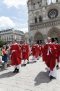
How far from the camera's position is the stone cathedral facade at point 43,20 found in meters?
40.0

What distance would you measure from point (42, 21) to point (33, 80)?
110 feet

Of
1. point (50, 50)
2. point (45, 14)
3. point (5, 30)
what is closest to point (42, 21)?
point (45, 14)

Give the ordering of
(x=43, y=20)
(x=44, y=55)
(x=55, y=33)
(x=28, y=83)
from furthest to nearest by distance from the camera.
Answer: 1. (x=43, y=20)
2. (x=55, y=33)
3. (x=44, y=55)
4. (x=28, y=83)

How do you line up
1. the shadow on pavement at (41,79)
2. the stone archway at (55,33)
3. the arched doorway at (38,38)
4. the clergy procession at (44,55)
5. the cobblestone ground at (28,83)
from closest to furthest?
the cobblestone ground at (28,83) → the shadow on pavement at (41,79) → the clergy procession at (44,55) → the stone archway at (55,33) → the arched doorway at (38,38)

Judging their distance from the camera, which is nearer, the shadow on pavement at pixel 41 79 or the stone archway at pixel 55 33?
the shadow on pavement at pixel 41 79

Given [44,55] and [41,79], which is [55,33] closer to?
[44,55]

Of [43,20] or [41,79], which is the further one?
[43,20]

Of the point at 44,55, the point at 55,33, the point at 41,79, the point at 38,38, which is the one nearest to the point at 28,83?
the point at 41,79

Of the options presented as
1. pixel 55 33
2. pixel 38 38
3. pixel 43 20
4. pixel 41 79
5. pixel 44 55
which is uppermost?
pixel 43 20

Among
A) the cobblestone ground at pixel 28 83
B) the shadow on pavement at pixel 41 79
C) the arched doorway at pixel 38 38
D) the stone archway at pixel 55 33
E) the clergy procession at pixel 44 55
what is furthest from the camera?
the arched doorway at pixel 38 38

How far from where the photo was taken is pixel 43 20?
41750 millimetres

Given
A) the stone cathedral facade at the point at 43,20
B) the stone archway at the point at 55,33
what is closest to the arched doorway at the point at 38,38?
the stone cathedral facade at the point at 43,20

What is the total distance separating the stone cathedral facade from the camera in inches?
1576

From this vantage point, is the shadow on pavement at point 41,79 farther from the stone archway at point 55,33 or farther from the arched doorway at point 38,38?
the arched doorway at point 38,38
